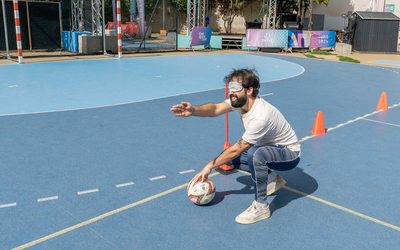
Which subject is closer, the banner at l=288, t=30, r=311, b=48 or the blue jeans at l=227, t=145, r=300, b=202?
the blue jeans at l=227, t=145, r=300, b=202

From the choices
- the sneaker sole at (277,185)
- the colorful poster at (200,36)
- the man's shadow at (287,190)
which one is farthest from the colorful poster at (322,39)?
the sneaker sole at (277,185)

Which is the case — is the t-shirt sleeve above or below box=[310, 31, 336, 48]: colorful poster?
below

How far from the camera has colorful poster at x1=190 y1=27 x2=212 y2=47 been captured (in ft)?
87.9

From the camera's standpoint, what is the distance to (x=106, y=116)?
8805 mm

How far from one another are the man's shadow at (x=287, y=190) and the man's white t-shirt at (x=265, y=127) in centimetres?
79

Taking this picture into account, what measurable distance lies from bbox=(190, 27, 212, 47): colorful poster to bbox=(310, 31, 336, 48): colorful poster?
813 cm

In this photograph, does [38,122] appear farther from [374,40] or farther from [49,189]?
[374,40]

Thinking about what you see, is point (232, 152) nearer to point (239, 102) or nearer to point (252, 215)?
point (239, 102)

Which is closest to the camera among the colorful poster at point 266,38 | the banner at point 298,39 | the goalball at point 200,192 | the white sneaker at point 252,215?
the white sneaker at point 252,215

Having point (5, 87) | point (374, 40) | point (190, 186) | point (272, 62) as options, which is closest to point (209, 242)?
point (190, 186)

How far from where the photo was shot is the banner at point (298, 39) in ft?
91.0

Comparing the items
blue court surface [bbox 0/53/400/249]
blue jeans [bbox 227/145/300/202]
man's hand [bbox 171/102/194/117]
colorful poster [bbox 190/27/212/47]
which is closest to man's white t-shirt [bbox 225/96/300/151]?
blue jeans [bbox 227/145/300/202]

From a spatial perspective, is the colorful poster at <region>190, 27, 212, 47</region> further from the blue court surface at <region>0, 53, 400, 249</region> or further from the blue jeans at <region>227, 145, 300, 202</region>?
the blue jeans at <region>227, 145, 300, 202</region>

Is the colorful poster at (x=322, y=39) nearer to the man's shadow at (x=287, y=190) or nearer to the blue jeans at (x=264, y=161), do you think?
the man's shadow at (x=287, y=190)
